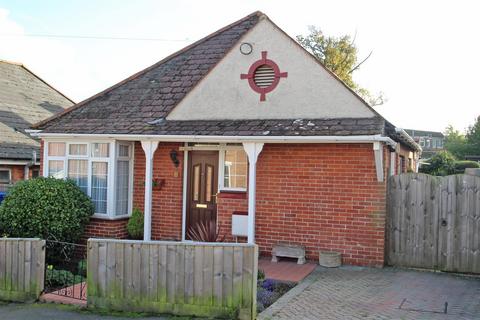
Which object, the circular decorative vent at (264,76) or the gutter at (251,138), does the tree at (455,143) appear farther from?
the gutter at (251,138)

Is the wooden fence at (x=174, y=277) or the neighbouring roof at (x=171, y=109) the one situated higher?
the neighbouring roof at (x=171, y=109)

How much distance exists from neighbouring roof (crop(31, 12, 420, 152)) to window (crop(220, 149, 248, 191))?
87 cm

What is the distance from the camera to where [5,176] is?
16391 millimetres

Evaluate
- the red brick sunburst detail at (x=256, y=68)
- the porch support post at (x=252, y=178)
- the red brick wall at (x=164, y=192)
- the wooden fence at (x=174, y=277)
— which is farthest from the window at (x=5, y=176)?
the wooden fence at (x=174, y=277)

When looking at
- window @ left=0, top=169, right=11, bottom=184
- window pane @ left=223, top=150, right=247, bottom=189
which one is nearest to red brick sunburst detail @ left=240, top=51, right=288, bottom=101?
window pane @ left=223, top=150, right=247, bottom=189

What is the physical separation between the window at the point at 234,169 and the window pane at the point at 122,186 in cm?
240

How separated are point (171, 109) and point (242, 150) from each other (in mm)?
1950

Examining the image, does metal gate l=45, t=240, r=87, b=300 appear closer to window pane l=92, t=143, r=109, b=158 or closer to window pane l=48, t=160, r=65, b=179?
window pane l=48, t=160, r=65, b=179

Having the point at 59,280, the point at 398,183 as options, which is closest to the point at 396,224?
the point at 398,183

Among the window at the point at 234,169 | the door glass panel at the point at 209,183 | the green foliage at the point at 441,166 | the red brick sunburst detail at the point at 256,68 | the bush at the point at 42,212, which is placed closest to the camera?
the bush at the point at 42,212

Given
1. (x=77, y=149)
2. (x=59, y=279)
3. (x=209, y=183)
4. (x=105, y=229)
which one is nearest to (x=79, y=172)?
(x=77, y=149)

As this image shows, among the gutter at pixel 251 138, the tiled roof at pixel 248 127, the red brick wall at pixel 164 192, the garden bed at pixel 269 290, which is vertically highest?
the tiled roof at pixel 248 127

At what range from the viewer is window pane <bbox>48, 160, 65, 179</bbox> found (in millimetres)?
12301

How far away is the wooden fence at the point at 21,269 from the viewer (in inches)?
308
